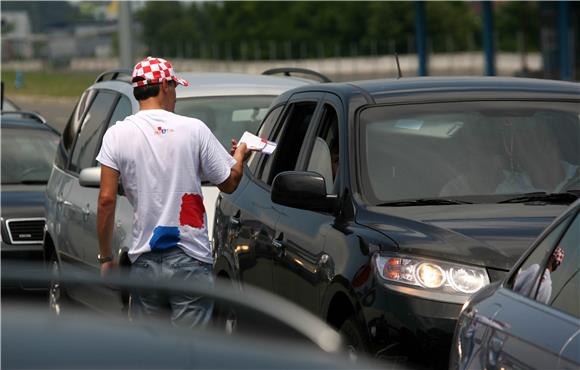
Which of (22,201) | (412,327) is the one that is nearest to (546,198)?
(412,327)

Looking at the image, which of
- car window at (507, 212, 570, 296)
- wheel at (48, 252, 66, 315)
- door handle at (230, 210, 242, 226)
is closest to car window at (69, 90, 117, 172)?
door handle at (230, 210, 242, 226)

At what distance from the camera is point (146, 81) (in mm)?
7145

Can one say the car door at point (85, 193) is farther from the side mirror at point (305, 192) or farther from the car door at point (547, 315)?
the car door at point (547, 315)

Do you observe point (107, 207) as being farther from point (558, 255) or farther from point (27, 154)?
point (27, 154)

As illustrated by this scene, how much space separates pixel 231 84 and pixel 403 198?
3.67 metres

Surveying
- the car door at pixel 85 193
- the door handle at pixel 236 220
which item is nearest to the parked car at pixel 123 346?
the door handle at pixel 236 220

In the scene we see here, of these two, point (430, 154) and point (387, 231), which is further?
point (430, 154)

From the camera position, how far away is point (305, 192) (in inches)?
276

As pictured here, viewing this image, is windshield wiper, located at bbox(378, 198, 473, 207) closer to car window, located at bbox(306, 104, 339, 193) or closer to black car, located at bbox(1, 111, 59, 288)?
car window, located at bbox(306, 104, 339, 193)

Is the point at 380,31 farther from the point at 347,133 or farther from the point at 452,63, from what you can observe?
the point at 347,133

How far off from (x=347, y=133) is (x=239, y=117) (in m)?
3.07

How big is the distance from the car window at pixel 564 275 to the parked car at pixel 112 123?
15.7ft

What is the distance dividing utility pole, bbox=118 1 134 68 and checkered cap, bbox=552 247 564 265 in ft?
64.5

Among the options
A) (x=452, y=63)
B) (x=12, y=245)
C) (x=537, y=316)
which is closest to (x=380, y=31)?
(x=452, y=63)
